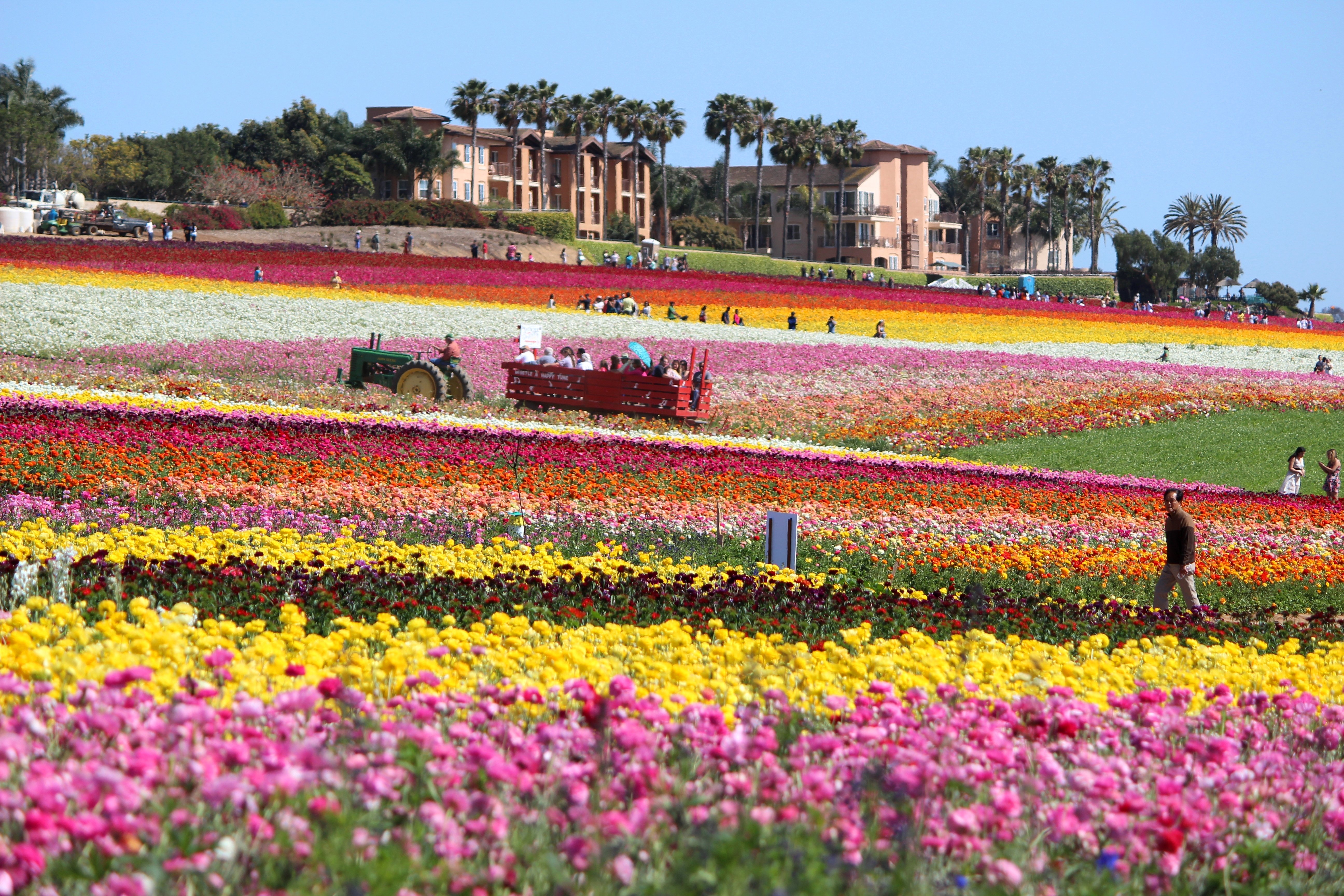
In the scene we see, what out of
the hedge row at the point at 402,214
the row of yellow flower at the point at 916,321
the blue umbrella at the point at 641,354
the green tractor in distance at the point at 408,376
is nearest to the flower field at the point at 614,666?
the green tractor in distance at the point at 408,376

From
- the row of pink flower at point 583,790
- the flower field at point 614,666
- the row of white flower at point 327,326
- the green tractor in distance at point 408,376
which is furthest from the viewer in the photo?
the row of white flower at point 327,326

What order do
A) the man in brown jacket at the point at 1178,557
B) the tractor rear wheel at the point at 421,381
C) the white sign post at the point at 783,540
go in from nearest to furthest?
the white sign post at the point at 783,540, the man in brown jacket at the point at 1178,557, the tractor rear wheel at the point at 421,381

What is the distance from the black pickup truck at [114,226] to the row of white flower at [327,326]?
24429 millimetres

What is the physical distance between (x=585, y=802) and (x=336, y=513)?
29.3 feet

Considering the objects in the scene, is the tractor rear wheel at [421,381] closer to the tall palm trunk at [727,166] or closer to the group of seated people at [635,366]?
the group of seated people at [635,366]

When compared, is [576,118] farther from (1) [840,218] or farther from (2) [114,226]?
(2) [114,226]

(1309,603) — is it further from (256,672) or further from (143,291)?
(143,291)

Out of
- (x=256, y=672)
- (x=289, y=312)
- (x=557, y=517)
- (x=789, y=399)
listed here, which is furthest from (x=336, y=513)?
(x=289, y=312)

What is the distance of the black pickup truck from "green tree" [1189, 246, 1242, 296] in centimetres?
9429

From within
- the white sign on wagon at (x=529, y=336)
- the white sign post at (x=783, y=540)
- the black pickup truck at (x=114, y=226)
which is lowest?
the white sign post at (x=783, y=540)

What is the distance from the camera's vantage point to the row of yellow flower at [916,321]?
40250 mm

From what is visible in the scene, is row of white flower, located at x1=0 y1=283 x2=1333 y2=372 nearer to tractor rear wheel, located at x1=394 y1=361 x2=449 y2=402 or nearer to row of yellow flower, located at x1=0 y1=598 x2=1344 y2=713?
tractor rear wheel, located at x1=394 y1=361 x2=449 y2=402

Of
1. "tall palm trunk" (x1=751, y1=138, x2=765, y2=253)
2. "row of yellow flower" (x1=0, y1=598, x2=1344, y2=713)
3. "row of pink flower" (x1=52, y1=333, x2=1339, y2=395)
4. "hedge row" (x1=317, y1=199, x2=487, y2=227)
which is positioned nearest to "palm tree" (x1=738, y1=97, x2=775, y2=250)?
"tall palm trunk" (x1=751, y1=138, x2=765, y2=253)

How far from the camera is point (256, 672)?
5.38 metres
